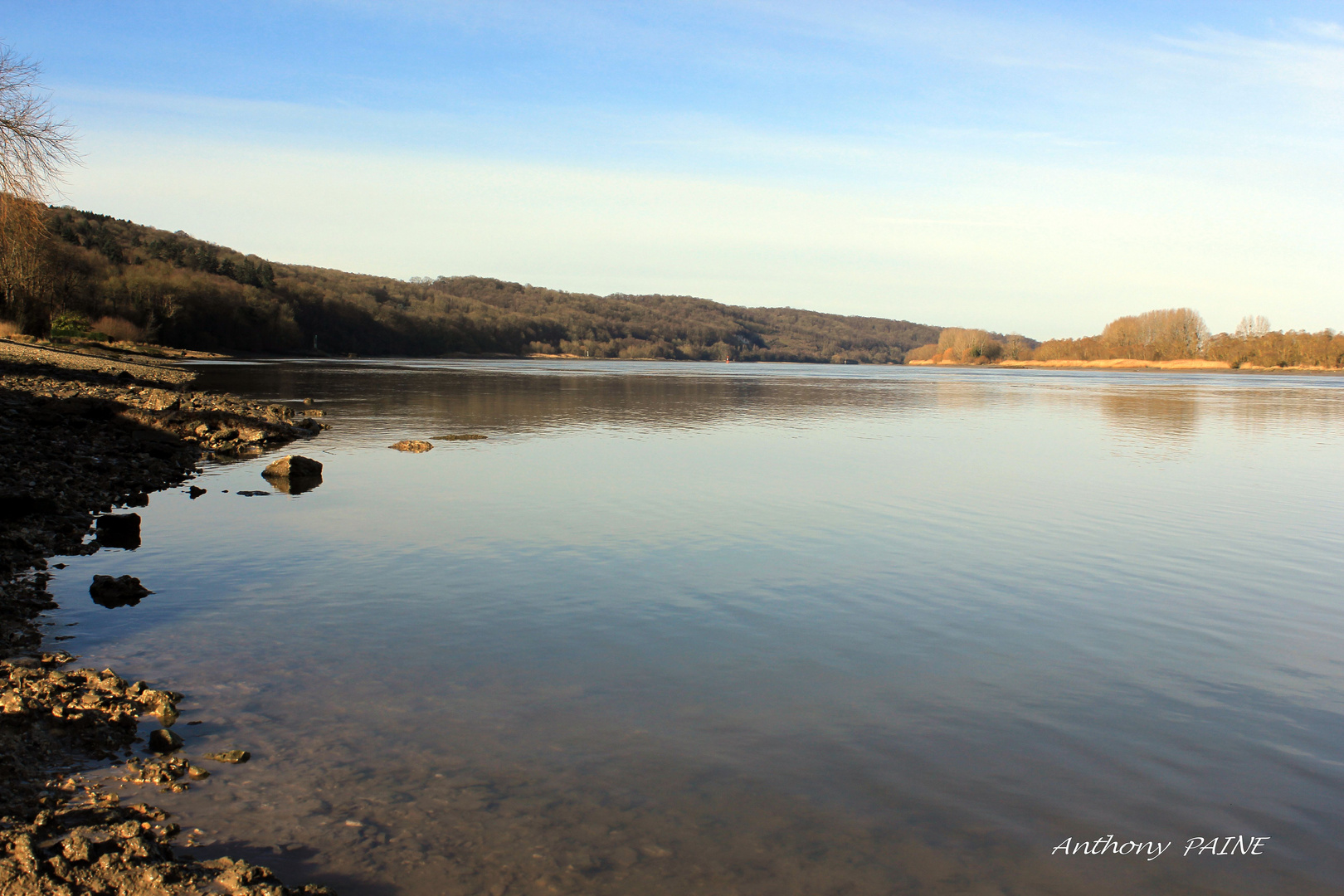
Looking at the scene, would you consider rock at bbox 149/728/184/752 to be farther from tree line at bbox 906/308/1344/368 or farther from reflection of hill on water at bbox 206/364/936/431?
tree line at bbox 906/308/1344/368

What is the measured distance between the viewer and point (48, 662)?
6758 mm

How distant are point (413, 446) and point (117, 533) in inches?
428

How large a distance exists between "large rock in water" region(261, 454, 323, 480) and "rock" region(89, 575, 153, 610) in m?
8.30

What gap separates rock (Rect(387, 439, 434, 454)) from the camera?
22.2 m

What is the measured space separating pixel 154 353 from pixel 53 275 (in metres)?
9.86

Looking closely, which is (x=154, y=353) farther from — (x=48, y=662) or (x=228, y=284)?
(x=48, y=662)

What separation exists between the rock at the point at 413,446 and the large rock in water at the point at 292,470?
14.1 ft

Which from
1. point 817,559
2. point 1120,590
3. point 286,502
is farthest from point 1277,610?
point 286,502

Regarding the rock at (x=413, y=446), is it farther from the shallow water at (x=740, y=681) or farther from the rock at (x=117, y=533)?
the rock at (x=117, y=533)

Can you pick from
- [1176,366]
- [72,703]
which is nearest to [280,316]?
[72,703]

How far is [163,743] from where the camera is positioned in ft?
18.4

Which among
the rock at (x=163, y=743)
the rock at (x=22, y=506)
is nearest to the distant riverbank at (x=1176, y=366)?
the rock at (x=22, y=506)

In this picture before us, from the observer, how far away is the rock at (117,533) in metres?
11.5
